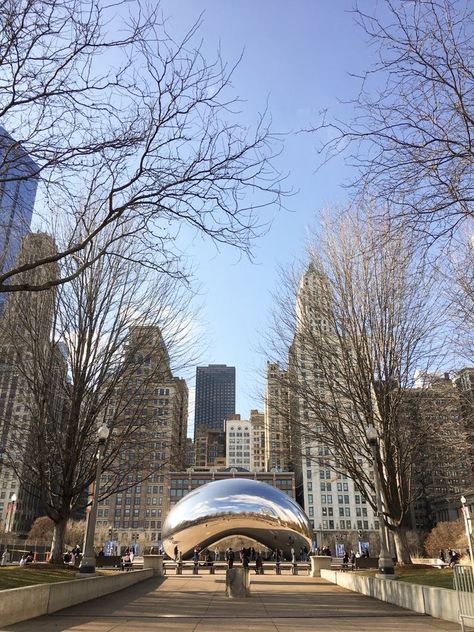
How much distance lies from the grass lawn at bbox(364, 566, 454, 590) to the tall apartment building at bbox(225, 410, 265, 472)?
16236 centimetres

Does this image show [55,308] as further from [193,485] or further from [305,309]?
[193,485]

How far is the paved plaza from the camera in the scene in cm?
852

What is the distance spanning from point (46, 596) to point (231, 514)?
1893cm

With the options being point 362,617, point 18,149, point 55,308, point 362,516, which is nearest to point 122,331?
point 55,308

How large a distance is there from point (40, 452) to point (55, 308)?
17.1ft

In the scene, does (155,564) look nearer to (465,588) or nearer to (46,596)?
(46,596)

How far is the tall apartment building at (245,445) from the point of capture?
17812 cm

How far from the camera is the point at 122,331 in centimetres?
1980

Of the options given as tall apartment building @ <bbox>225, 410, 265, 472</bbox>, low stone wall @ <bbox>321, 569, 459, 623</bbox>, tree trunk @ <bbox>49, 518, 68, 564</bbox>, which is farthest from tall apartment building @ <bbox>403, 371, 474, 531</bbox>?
tall apartment building @ <bbox>225, 410, 265, 472</bbox>

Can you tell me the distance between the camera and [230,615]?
10.4 meters

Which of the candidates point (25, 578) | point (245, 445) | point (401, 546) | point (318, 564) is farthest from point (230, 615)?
point (245, 445)

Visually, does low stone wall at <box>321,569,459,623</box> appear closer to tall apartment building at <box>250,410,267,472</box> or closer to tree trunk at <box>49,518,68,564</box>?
tree trunk at <box>49,518,68,564</box>

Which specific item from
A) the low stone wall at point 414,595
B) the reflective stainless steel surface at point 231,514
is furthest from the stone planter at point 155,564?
the low stone wall at point 414,595

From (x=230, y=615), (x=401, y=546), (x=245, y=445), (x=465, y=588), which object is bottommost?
(x=230, y=615)
